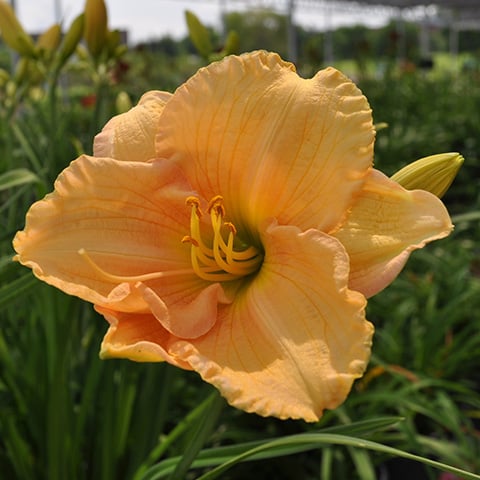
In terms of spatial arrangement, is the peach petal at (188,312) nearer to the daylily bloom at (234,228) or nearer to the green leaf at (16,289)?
the daylily bloom at (234,228)

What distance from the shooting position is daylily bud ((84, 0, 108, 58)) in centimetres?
90

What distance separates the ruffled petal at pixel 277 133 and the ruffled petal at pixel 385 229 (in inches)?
0.7

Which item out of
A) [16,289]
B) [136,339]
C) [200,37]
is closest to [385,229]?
[136,339]

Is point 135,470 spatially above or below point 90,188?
below

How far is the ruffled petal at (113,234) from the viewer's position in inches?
17.6

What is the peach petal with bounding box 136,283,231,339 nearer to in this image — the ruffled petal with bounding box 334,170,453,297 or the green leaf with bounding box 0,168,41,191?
the ruffled petal with bounding box 334,170,453,297

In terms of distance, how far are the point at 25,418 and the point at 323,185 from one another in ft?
1.97

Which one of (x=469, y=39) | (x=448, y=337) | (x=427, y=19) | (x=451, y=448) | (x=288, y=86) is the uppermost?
(x=288, y=86)

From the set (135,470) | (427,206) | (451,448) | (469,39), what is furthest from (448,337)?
(469,39)

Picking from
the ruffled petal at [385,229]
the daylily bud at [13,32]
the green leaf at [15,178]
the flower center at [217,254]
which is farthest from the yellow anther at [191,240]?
the daylily bud at [13,32]

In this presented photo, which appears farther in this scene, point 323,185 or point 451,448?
point 451,448

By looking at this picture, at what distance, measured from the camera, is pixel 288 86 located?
46 centimetres

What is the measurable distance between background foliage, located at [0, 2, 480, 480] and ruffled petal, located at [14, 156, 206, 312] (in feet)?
0.37

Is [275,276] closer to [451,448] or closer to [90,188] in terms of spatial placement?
[90,188]
